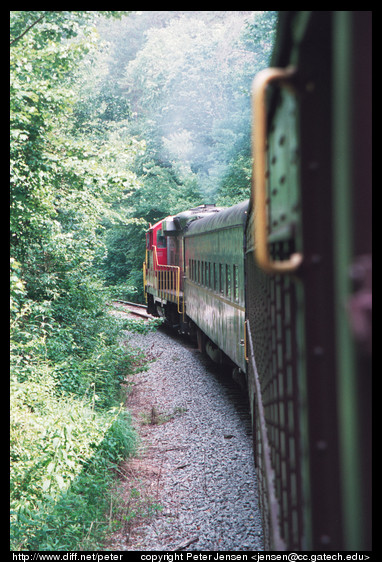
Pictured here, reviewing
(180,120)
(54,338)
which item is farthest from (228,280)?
(180,120)

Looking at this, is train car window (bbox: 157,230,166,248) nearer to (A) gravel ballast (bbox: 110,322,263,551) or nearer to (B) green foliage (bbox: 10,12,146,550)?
(B) green foliage (bbox: 10,12,146,550)

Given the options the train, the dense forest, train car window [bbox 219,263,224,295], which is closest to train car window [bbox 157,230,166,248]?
the dense forest

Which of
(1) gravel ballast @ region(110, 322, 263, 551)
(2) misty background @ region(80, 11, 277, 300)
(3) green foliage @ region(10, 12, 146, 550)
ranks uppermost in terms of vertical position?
(2) misty background @ region(80, 11, 277, 300)

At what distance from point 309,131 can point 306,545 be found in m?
1.11

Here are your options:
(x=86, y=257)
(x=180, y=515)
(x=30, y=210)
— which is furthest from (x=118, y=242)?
(x=180, y=515)

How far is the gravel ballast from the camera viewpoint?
505 cm

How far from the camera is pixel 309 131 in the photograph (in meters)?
1.24

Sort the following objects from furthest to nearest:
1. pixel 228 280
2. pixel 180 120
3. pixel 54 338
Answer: pixel 180 120
pixel 54 338
pixel 228 280

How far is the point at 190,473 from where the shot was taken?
6.45 m

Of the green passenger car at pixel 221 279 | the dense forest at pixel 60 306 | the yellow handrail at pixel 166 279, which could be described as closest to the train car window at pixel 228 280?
the green passenger car at pixel 221 279

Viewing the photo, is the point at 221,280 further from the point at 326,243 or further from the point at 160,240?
the point at 160,240

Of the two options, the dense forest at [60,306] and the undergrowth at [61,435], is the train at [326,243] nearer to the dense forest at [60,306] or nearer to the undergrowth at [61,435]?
the undergrowth at [61,435]
